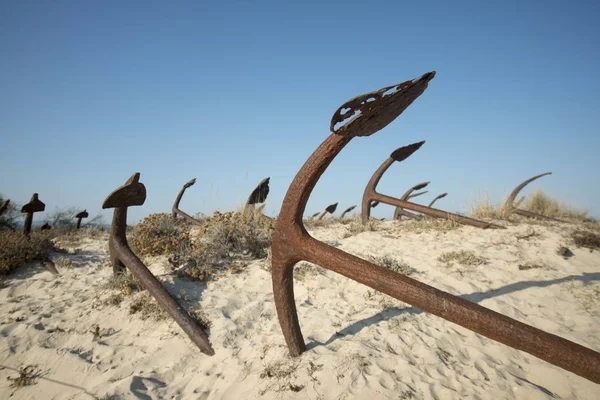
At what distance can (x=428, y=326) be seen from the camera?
2707 mm

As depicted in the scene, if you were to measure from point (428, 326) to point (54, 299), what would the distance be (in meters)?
3.98

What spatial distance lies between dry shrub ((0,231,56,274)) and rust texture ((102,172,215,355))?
2.13m

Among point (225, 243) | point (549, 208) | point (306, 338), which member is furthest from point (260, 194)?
point (549, 208)

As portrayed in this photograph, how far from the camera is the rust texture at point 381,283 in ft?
3.78

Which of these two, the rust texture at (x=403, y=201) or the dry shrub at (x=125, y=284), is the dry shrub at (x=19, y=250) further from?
the rust texture at (x=403, y=201)

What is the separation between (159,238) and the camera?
14.3ft

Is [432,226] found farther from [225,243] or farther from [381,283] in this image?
[381,283]

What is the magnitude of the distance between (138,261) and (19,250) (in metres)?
2.91

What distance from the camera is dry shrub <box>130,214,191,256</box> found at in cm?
411

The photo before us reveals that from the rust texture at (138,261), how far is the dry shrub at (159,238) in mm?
924

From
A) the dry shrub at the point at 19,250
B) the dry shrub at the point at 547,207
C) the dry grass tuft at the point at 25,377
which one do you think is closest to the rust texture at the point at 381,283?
the dry grass tuft at the point at 25,377

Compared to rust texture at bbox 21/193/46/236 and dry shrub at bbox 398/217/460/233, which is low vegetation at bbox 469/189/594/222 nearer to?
dry shrub at bbox 398/217/460/233

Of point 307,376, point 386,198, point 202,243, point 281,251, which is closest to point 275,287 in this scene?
point 281,251

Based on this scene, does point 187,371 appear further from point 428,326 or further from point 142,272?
point 428,326
